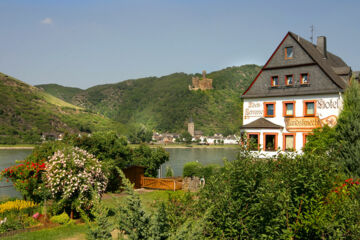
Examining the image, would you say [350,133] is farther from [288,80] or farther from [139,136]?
[139,136]

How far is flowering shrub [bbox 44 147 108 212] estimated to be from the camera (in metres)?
15.3

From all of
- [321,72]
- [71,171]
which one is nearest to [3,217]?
[71,171]

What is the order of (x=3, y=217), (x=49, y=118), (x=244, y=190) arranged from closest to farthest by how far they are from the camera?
(x=244, y=190) < (x=3, y=217) < (x=49, y=118)

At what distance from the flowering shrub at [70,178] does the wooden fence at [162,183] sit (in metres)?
11.9

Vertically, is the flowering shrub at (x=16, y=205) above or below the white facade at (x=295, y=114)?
below

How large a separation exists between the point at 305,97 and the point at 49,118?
13899 centimetres

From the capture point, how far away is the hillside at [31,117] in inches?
4919

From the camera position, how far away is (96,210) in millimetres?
5000

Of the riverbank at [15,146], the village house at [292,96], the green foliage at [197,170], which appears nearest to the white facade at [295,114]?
the village house at [292,96]

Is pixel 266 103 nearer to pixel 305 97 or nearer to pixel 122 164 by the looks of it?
pixel 305 97

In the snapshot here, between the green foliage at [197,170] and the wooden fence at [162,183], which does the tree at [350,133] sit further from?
the green foliage at [197,170]

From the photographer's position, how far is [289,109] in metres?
27.4

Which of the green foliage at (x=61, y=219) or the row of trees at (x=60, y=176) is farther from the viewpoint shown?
the row of trees at (x=60, y=176)

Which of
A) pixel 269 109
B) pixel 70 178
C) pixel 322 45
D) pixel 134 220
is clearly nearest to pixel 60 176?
pixel 70 178
